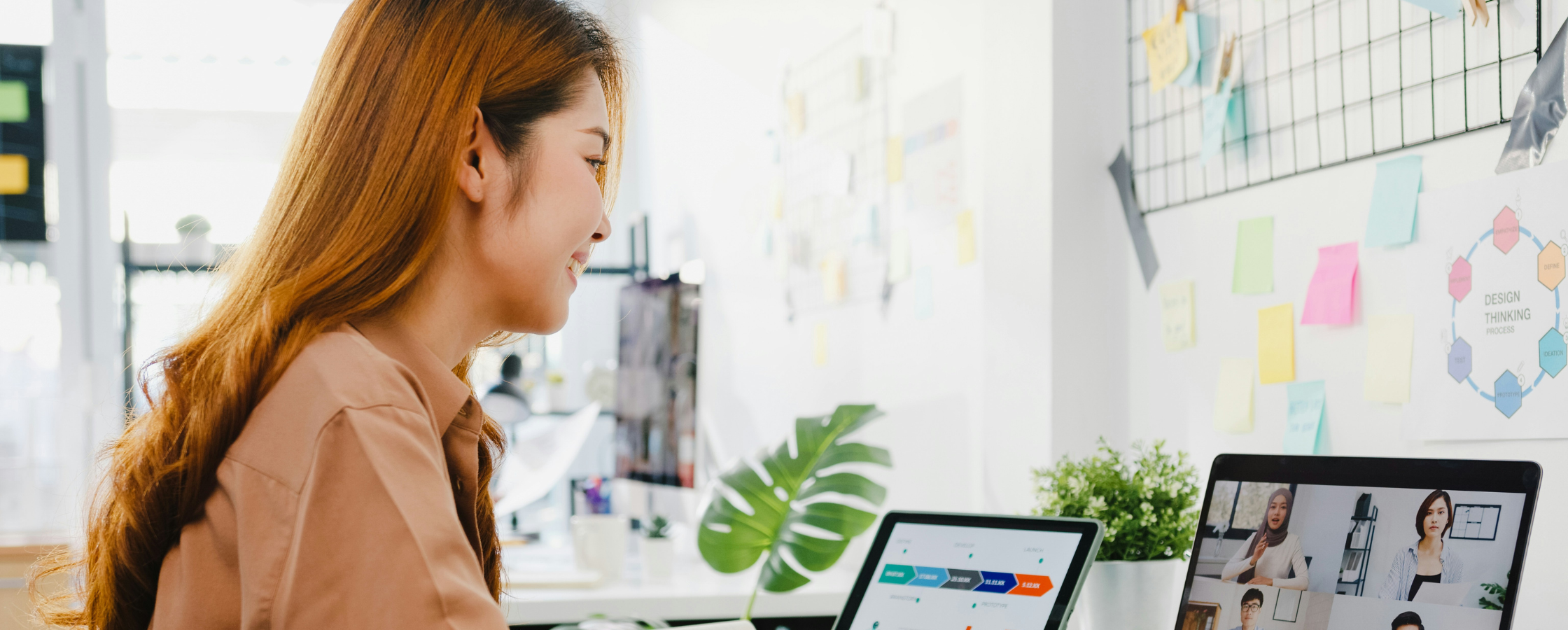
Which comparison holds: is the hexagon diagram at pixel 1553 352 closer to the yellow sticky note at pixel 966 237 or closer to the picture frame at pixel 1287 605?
the picture frame at pixel 1287 605

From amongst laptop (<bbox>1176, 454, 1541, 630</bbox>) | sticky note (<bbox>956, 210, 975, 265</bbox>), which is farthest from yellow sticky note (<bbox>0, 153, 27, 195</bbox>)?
laptop (<bbox>1176, 454, 1541, 630</bbox>)

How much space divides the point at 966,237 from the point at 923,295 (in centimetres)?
19

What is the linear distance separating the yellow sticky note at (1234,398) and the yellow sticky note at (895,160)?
907mm

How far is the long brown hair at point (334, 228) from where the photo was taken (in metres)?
0.57

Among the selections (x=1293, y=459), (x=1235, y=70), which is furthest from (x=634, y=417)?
(x=1293, y=459)

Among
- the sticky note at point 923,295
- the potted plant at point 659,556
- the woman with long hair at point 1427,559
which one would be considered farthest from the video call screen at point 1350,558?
the potted plant at point 659,556

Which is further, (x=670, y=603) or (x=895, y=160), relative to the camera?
(x=895, y=160)

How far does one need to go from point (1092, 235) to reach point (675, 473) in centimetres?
130

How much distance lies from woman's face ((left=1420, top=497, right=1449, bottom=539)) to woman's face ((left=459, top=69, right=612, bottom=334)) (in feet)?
1.88

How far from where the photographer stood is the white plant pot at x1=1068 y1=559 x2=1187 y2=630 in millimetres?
1048

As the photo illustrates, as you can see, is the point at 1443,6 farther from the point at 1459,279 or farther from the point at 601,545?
the point at 601,545

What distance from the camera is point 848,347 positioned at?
2328 millimetres

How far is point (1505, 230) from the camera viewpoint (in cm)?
91

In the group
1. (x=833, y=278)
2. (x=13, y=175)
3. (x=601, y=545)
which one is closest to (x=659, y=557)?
(x=601, y=545)
